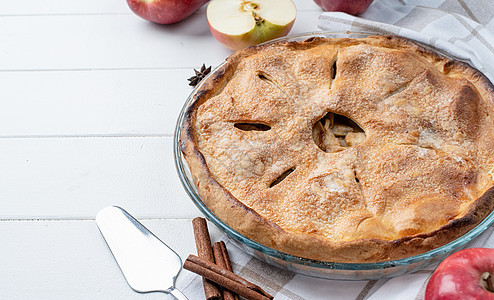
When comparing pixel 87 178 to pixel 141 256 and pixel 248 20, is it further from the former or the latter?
pixel 248 20

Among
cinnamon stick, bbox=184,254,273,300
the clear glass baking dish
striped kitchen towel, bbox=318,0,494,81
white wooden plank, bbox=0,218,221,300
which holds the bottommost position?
white wooden plank, bbox=0,218,221,300

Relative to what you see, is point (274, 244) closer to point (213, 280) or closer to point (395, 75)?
point (213, 280)

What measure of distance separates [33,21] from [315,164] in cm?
176

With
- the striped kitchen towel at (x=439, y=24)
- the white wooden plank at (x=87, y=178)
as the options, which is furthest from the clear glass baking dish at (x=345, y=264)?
the striped kitchen towel at (x=439, y=24)

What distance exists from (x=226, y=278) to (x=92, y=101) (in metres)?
1.09

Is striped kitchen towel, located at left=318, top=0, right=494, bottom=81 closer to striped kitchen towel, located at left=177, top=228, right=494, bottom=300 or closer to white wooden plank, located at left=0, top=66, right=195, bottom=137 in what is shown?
white wooden plank, located at left=0, top=66, right=195, bottom=137

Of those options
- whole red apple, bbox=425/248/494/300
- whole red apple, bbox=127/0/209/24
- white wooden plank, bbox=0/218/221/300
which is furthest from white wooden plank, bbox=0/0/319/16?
whole red apple, bbox=425/248/494/300

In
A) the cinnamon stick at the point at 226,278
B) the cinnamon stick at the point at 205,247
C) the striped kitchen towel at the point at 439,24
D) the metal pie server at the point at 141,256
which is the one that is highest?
the striped kitchen towel at the point at 439,24

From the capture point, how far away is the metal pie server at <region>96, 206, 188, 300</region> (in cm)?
151

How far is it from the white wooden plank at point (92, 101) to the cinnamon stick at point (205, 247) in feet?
1.68

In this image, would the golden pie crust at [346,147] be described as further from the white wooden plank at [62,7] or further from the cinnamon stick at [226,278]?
the white wooden plank at [62,7]

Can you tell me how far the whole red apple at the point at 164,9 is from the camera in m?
2.45

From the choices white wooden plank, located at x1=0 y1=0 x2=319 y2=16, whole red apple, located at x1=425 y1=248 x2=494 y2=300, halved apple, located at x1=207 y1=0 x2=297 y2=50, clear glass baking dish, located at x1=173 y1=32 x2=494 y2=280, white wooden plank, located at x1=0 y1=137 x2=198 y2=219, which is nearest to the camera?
whole red apple, located at x1=425 y1=248 x2=494 y2=300

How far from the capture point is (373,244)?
1.39 metres
